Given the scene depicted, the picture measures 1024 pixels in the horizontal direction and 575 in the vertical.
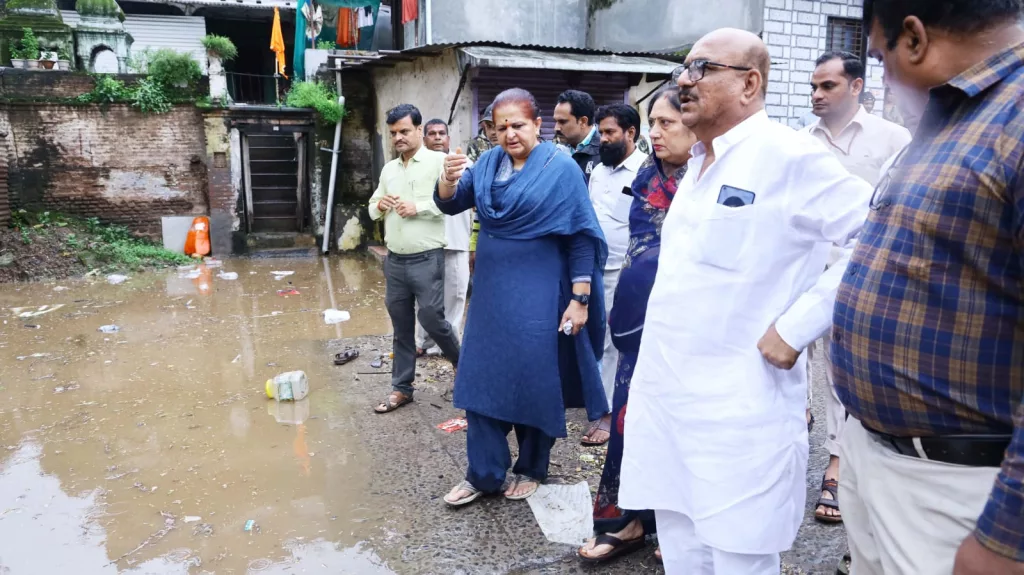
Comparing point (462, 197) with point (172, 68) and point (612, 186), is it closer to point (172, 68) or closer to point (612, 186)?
point (612, 186)

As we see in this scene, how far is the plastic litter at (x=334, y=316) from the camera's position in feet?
23.9

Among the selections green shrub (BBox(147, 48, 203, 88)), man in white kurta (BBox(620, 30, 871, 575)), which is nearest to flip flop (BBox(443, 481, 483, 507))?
man in white kurta (BBox(620, 30, 871, 575))

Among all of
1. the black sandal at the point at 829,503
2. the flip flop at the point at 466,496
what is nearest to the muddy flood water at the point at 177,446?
the flip flop at the point at 466,496

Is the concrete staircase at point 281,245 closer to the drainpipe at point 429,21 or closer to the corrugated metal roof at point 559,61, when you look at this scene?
the drainpipe at point 429,21

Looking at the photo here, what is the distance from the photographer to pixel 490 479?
3.37 meters

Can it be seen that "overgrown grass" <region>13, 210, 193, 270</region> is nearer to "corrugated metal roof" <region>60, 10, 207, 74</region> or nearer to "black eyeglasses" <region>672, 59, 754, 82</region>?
"corrugated metal roof" <region>60, 10, 207, 74</region>

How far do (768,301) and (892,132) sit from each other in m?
2.06

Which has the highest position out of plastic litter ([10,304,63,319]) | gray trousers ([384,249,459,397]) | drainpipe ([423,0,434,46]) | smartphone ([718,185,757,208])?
drainpipe ([423,0,434,46])

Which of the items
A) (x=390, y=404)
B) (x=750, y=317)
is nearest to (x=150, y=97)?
(x=390, y=404)

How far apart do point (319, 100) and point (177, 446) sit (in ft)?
27.0

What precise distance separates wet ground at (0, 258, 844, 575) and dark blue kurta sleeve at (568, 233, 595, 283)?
1122mm

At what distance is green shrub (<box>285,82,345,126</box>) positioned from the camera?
11398 mm

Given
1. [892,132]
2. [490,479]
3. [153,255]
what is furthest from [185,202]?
[892,132]

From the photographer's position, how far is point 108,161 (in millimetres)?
10992
